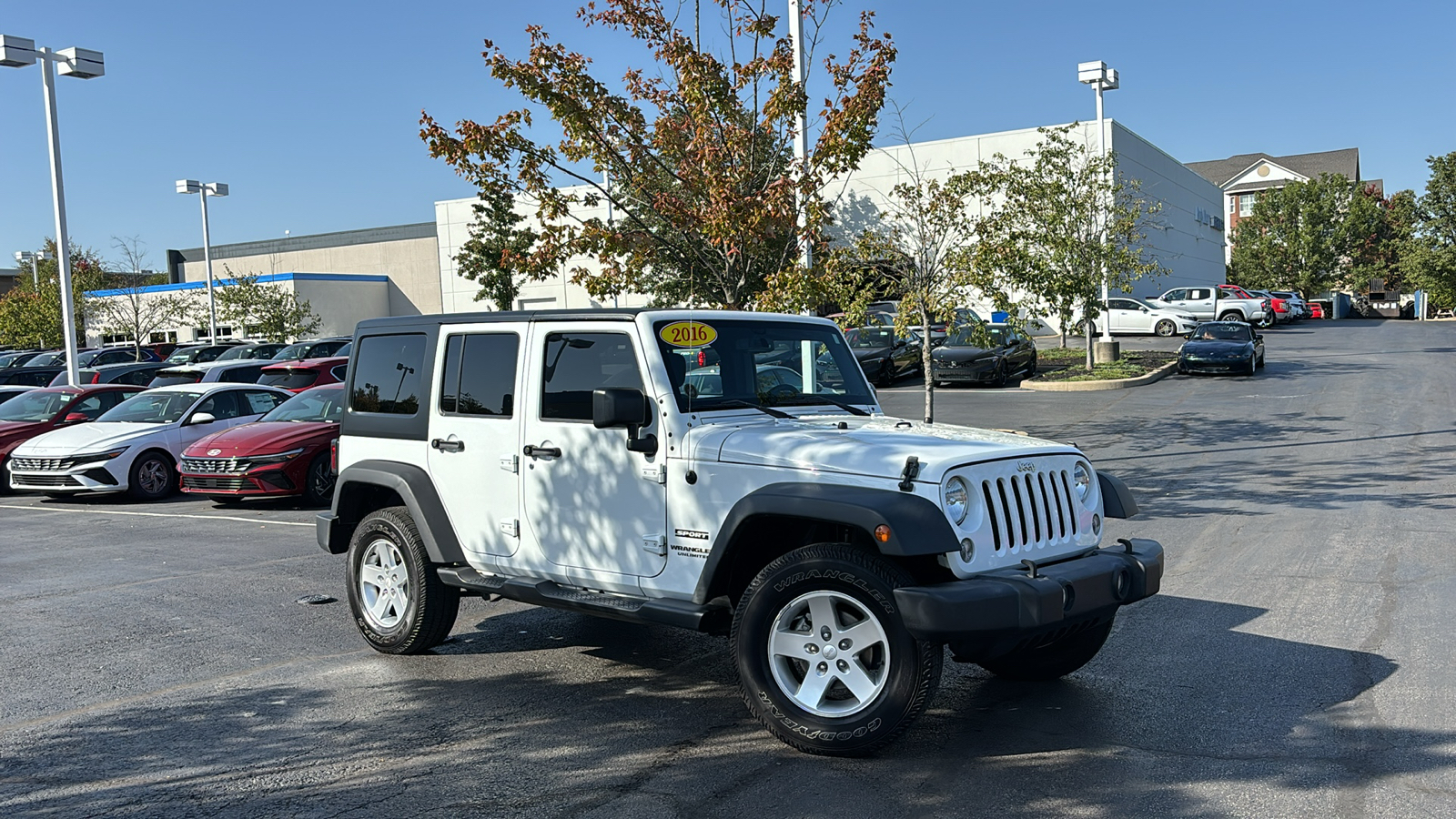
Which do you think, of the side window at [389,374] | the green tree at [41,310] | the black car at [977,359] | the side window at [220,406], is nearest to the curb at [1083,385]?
the black car at [977,359]

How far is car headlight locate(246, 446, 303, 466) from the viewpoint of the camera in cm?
1370

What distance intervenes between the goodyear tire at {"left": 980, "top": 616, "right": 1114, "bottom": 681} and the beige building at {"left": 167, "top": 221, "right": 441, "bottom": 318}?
2209 inches

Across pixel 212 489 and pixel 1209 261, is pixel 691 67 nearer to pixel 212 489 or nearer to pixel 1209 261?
pixel 212 489

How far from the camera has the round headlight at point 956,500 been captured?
4766mm

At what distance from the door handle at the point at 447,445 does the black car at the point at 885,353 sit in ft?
69.5

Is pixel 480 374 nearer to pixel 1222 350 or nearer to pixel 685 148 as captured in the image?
pixel 685 148

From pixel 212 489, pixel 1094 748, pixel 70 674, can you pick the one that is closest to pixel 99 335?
pixel 212 489

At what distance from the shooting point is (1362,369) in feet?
90.3

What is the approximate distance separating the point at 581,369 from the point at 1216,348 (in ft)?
81.3

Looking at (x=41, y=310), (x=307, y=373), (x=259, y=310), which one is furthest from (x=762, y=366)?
(x=41, y=310)

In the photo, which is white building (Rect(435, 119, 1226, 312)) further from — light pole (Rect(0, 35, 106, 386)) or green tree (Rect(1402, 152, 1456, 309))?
light pole (Rect(0, 35, 106, 386))

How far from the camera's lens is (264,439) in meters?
14.0

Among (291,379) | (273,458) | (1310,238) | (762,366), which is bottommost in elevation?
A: (273,458)

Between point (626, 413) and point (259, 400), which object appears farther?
point (259, 400)
